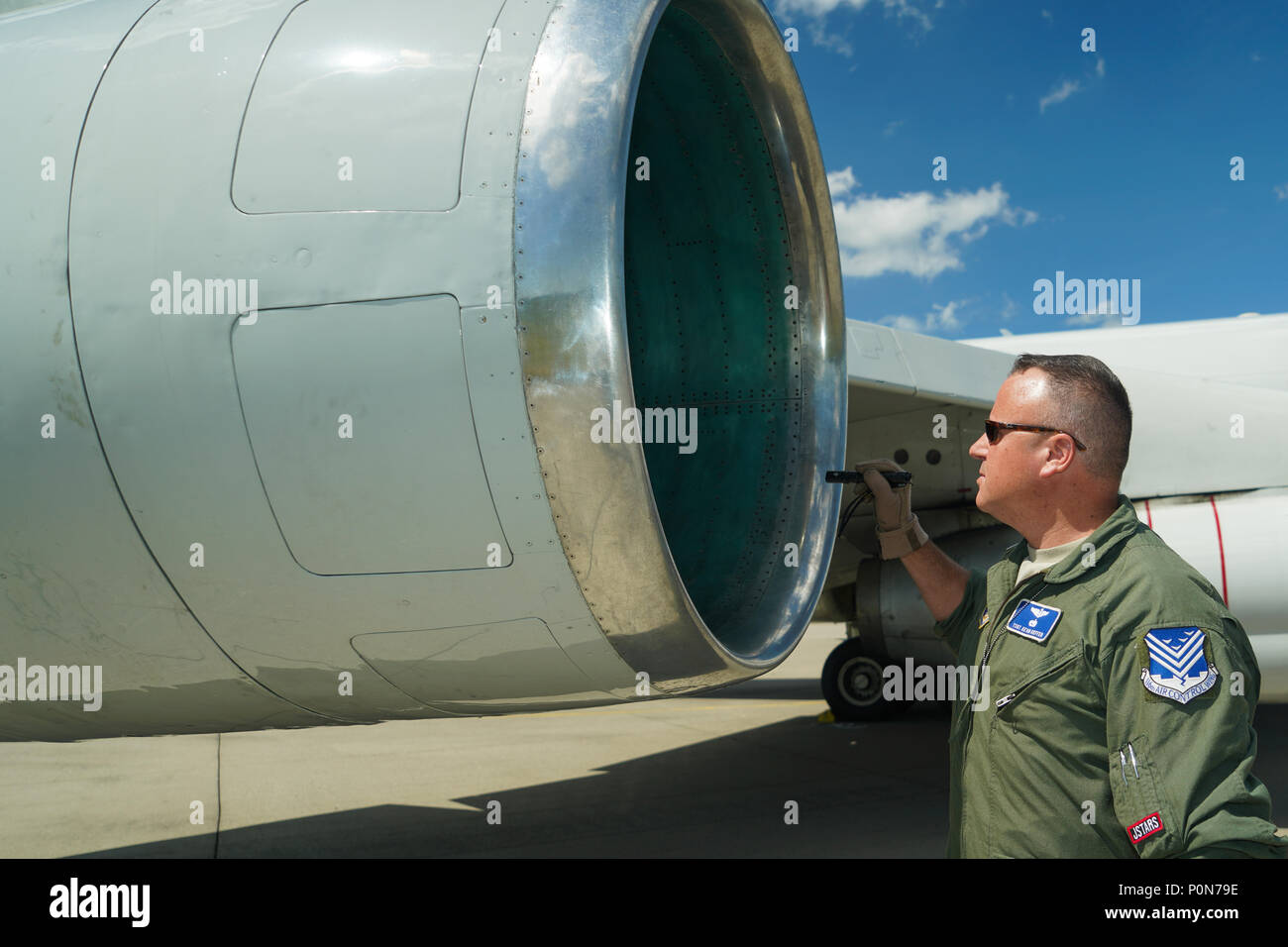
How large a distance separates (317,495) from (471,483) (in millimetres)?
381

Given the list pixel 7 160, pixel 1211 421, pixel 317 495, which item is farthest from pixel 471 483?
pixel 1211 421

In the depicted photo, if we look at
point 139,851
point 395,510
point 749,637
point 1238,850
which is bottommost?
point 139,851

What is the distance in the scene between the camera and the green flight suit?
1560 mm

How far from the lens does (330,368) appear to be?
2.25 m

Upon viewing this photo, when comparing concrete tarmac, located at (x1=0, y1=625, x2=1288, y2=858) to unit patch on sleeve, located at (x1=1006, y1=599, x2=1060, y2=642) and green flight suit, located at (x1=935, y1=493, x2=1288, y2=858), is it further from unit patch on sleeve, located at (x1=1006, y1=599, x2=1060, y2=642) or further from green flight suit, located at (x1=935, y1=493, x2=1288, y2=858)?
unit patch on sleeve, located at (x1=1006, y1=599, x2=1060, y2=642)

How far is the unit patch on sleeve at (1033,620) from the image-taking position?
72.5 inches

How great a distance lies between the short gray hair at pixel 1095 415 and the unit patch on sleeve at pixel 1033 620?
0.92 feet

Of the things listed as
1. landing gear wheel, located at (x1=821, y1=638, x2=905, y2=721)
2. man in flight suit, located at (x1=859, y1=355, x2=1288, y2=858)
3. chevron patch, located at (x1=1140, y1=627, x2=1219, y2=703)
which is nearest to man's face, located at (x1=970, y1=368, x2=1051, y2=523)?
man in flight suit, located at (x1=859, y1=355, x2=1288, y2=858)

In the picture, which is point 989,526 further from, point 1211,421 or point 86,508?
point 86,508

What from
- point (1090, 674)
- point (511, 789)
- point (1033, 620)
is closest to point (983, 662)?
point (1033, 620)

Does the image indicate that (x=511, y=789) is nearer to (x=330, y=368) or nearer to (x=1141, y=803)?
(x=330, y=368)

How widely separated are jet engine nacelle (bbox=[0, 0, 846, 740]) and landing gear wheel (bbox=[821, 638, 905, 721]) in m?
6.51

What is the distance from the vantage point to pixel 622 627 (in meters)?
2.28

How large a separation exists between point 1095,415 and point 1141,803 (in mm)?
711
